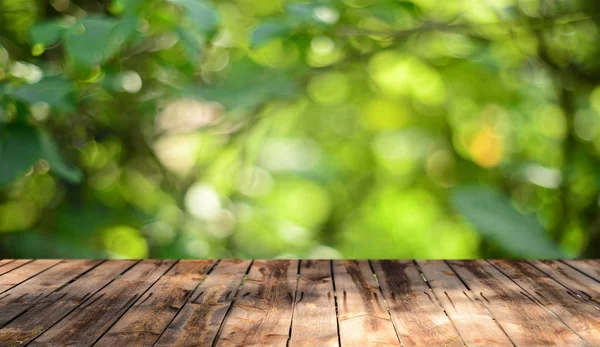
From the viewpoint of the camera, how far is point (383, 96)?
2.47m

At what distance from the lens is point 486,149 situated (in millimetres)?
2402

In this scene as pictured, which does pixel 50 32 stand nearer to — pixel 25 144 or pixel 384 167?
pixel 25 144

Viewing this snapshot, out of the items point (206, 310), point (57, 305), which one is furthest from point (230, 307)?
point (57, 305)

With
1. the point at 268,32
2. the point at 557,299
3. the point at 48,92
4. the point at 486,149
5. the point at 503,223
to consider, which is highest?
the point at 268,32

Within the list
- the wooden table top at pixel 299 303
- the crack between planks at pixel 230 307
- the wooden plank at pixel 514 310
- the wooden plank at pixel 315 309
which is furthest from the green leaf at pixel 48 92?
the wooden plank at pixel 514 310

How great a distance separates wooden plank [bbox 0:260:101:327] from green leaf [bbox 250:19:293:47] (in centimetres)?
65

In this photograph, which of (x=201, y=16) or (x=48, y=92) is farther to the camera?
(x=48, y=92)

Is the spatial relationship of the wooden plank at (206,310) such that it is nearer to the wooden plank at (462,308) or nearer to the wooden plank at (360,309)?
the wooden plank at (360,309)

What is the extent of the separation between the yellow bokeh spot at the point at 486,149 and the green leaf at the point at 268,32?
3.66ft

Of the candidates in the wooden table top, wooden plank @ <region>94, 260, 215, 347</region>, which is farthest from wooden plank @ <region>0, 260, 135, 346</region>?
wooden plank @ <region>94, 260, 215, 347</region>

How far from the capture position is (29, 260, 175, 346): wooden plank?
119cm

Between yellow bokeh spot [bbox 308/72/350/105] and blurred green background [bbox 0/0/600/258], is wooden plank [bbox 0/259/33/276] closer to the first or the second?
blurred green background [bbox 0/0/600/258]

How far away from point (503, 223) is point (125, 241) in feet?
3.45

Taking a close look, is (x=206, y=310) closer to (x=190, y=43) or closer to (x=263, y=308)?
(x=263, y=308)
